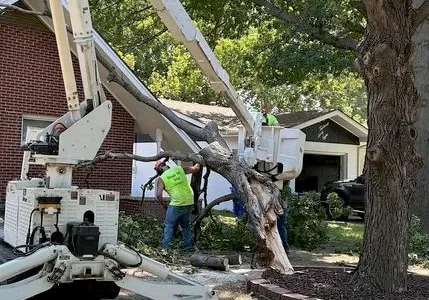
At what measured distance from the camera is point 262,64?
19172 millimetres

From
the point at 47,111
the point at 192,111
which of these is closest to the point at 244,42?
the point at 192,111

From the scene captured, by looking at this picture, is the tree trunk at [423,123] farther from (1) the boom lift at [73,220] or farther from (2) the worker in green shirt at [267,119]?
(1) the boom lift at [73,220]

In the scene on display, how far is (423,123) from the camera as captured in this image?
50.1 ft

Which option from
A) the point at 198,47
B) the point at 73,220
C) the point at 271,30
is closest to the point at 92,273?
the point at 73,220

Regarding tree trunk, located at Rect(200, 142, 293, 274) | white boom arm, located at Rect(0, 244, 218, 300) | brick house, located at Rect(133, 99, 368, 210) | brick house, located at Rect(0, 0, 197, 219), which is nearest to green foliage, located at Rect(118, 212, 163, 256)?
tree trunk, located at Rect(200, 142, 293, 274)

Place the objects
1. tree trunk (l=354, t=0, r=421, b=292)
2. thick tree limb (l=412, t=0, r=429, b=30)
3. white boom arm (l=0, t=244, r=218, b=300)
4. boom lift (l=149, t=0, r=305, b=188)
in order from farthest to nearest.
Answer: boom lift (l=149, t=0, r=305, b=188) → thick tree limb (l=412, t=0, r=429, b=30) → tree trunk (l=354, t=0, r=421, b=292) → white boom arm (l=0, t=244, r=218, b=300)

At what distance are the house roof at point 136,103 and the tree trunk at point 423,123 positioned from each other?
539 cm

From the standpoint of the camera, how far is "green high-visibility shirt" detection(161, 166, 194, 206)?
37.0 ft

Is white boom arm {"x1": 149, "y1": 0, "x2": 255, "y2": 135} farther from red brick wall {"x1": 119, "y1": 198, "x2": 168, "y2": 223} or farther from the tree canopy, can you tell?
the tree canopy

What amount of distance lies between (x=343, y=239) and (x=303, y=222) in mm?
2564

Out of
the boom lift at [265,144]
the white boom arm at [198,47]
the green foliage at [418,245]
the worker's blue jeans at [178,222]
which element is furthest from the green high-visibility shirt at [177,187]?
the green foliage at [418,245]

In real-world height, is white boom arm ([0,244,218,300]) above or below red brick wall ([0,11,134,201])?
below

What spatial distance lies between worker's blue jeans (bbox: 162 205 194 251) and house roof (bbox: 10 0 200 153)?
3863mm

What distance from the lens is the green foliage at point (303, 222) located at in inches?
515
